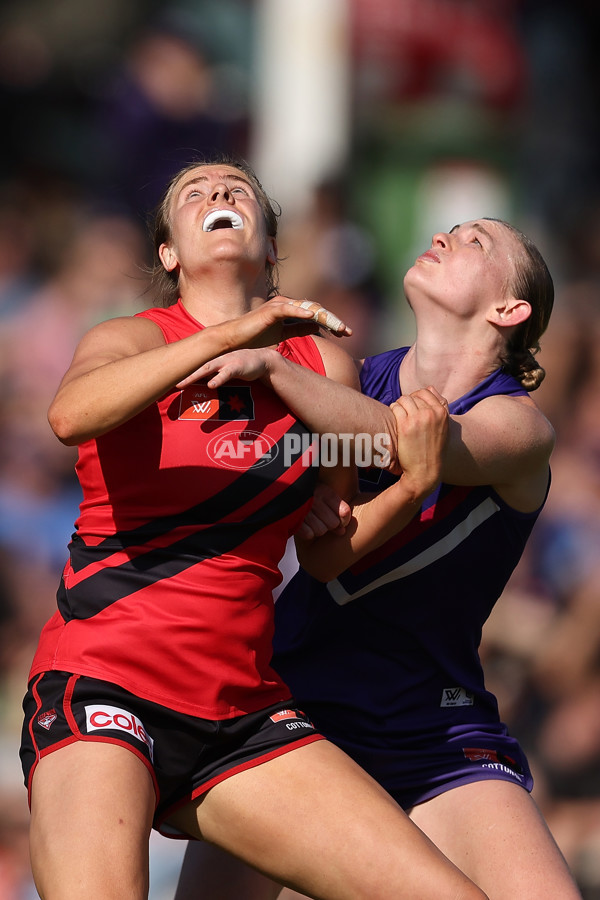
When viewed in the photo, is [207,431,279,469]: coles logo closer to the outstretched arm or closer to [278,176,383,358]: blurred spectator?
the outstretched arm

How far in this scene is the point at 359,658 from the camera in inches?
121

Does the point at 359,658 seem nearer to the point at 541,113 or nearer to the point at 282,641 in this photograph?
the point at 282,641

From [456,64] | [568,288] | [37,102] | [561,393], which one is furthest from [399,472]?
[456,64]

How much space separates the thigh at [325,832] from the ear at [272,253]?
126 centimetres

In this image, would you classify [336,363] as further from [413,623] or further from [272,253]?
[413,623]

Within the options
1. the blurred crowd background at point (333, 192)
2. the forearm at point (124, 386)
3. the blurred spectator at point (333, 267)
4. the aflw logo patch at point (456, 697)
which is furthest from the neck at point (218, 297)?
the blurred spectator at point (333, 267)

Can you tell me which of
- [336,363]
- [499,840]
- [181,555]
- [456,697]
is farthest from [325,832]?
[336,363]

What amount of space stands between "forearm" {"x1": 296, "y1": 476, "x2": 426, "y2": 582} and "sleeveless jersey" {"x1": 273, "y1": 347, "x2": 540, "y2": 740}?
0.15m

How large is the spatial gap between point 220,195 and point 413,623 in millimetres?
1222

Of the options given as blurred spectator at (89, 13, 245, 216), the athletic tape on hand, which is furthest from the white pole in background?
the athletic tape on hand

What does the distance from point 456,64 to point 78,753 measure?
23.4 ft

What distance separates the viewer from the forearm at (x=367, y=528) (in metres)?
2.76

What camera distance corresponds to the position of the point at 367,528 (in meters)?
2.82

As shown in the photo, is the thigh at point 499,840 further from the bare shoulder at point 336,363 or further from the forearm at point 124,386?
the forearm at point 124,386
